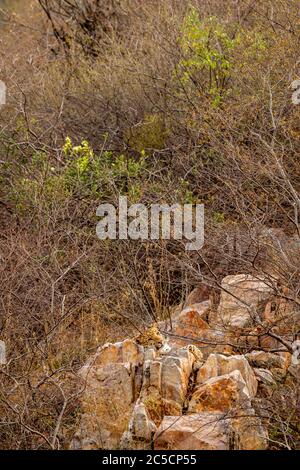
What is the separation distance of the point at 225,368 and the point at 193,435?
0.85m

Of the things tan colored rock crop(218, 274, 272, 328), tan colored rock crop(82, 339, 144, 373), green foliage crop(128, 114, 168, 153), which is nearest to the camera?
tan colored rock crop(82, 339, 144, 373)

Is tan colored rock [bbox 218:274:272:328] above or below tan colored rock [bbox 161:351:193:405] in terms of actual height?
above

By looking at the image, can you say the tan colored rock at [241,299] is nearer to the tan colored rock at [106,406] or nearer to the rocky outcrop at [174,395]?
the rocky outcrop at [174,395]

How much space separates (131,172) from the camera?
10625mm

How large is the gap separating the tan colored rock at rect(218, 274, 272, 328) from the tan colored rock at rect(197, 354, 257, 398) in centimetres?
86

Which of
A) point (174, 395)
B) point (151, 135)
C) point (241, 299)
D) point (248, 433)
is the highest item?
point (151, 135)

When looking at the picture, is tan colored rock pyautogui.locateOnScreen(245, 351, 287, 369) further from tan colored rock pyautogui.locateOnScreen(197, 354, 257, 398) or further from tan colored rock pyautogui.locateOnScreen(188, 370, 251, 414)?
tan colored rock pyautogui.locateOnScreen(188, 370, 251, 414)

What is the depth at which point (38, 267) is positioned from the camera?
8.36 m

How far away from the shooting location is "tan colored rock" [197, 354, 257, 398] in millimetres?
6336

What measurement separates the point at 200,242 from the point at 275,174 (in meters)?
1.09

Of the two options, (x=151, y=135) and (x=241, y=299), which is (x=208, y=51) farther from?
(x=241, y=299)

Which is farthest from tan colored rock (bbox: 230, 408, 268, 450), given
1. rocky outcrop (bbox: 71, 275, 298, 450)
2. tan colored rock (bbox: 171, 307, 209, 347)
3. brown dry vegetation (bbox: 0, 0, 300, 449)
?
tan colored rock (bbox: 171, 307, 209, 347)

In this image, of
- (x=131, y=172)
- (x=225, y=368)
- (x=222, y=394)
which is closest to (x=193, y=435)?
(x=222, y=394)
